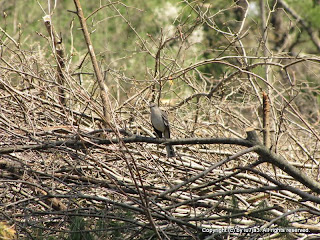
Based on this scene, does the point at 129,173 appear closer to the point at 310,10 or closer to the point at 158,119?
the point at 158,119

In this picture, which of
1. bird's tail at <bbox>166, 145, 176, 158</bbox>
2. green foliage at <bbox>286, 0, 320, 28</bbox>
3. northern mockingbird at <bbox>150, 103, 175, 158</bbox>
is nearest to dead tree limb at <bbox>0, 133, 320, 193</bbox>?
bird's tail at <bbox>166, 145, 176, 158</bbox>

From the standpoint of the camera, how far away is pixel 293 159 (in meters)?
7.73

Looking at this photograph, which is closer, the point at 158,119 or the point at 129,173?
the point at 129,173

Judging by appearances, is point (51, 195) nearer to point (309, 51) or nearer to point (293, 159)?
point (293, 159)

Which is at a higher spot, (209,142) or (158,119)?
(158,119)

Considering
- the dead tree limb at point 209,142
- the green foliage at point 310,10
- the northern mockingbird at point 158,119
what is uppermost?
the green foliage at point 310,10

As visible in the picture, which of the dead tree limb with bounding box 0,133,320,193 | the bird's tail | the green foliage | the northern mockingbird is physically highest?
the green foliage

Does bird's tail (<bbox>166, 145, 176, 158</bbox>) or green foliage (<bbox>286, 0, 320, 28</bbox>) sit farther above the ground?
green foliage (<bbox>286, 0, 320, 28</bbox>)

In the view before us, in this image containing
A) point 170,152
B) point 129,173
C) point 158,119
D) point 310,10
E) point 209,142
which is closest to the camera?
point 209,142

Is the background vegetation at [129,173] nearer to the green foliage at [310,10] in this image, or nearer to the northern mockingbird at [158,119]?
the northern mockingbird at [158,119]

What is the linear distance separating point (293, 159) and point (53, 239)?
461 cm

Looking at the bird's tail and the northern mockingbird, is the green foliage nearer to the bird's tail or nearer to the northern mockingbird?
the northern mockingbird

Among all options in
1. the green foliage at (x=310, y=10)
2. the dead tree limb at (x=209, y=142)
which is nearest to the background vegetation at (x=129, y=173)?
the dead tree limb at (x=209, y=142)

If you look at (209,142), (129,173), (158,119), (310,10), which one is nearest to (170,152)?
(129,173)
